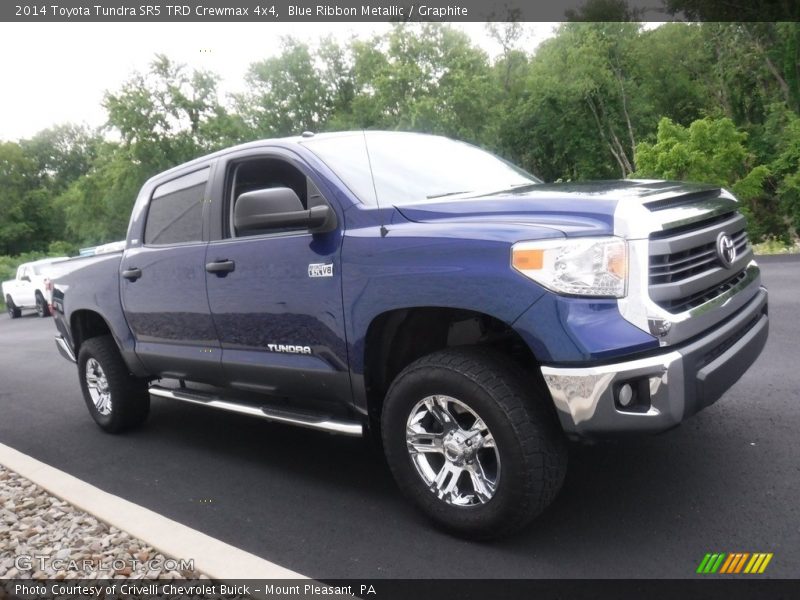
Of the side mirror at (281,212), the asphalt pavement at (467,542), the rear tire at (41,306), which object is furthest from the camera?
the rear tire at (41,306)

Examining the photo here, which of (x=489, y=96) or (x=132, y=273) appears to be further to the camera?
(x=489, y=96)

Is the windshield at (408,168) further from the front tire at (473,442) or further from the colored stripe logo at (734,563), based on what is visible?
the colored stripe logo at (734,563)

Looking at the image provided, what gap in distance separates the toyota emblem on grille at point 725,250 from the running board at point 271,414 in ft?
6.33

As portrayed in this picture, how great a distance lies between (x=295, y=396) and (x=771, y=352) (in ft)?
13.7

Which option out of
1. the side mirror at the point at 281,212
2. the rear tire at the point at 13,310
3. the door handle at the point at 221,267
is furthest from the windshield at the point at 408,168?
the rear tire at the point at 13,310

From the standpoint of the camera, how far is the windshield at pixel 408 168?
3.80 m

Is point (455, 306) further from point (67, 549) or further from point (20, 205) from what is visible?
point (20, 205)

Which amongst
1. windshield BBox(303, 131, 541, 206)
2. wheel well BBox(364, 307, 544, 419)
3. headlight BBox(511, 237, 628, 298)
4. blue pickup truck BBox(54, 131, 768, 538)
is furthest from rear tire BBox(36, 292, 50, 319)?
headlight BBox(511, 237, 628, 298)

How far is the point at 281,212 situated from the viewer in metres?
3.56

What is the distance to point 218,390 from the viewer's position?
15.7 feet

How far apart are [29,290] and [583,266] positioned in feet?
75.4

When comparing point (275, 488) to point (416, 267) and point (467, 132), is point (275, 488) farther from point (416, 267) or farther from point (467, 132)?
point (467, 132)

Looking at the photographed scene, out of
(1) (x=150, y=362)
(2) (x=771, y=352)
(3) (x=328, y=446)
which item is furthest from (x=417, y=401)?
(2) (x=771, y=352)

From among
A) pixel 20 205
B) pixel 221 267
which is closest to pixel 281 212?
pixel 221 267
